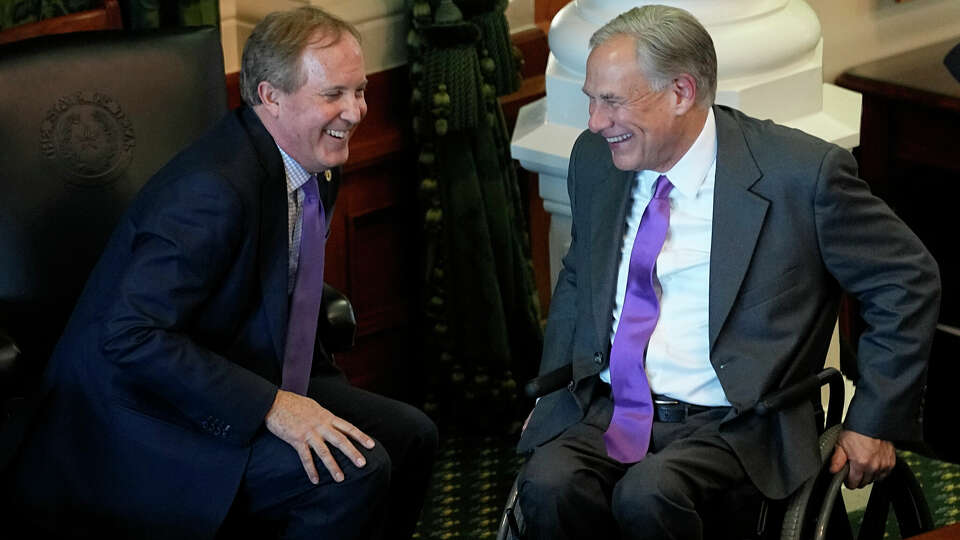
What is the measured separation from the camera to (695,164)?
248cm

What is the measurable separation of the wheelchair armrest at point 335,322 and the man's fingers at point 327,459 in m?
0.36

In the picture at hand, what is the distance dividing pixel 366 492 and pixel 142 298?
0.46m

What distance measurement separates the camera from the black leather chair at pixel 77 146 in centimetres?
263

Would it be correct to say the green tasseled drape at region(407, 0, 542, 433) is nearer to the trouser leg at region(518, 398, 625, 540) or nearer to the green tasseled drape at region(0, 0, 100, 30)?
→ the green tasseled drape at region(0, 0, 100, 30)

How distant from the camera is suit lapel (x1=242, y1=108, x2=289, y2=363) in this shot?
241 cm

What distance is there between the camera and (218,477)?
2.37 metres

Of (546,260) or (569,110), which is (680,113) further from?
(546,260)

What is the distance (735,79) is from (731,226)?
0.68m

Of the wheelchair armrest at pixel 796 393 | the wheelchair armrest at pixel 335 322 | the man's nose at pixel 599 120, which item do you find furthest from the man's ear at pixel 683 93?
the wheelchair armrest at pixel 335 322

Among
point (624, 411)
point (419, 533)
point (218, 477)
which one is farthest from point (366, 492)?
point (419, 533)

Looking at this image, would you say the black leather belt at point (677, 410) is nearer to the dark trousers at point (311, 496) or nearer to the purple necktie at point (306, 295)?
the dark trousers at point (311, 496)

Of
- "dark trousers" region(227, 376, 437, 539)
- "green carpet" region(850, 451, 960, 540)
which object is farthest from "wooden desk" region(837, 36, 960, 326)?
"dark trousers" region(227, 376, 437, 539)

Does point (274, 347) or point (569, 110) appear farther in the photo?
point (569, 110)

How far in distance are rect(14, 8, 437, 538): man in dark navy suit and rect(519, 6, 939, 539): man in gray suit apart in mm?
365
